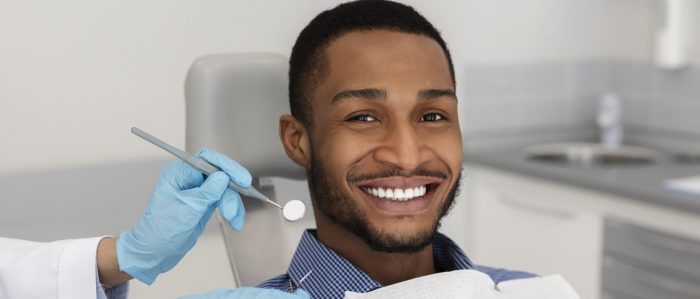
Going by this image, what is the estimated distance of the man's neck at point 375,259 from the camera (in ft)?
5.03

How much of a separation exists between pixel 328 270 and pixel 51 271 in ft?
1.32

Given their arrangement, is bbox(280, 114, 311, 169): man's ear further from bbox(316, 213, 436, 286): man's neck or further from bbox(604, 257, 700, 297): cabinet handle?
bbox(604, 257, 700, 297): cabinet handle

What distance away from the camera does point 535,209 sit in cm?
283

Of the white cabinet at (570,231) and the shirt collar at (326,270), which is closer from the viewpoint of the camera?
the shirt collar at (326,270)

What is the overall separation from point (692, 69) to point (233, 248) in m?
1.83

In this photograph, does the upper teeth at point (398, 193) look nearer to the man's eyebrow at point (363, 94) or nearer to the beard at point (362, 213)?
the beard at point (362, 213)

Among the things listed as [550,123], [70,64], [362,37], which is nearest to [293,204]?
[362,37]

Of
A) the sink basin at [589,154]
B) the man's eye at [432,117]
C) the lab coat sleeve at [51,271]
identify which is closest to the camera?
the lab coat sleeve at [51,271]

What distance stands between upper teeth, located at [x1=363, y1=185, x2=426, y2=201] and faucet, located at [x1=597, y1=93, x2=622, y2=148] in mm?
1794

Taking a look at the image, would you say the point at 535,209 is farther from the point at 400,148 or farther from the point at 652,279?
the point at 400,148

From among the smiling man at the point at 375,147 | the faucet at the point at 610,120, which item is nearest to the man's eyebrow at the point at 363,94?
the smiling man at the point at 375,147

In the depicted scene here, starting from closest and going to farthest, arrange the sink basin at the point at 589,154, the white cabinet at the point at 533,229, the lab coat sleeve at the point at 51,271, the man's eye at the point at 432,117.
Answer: the lab coat sleeve at the point at 51,271 < the man's eye at the point at 432,117 < the white cabinet at the point at 533,229 < the sink basin at the point at 589,154

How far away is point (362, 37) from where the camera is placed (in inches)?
59.5

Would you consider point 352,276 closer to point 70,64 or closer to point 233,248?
point 233,248
